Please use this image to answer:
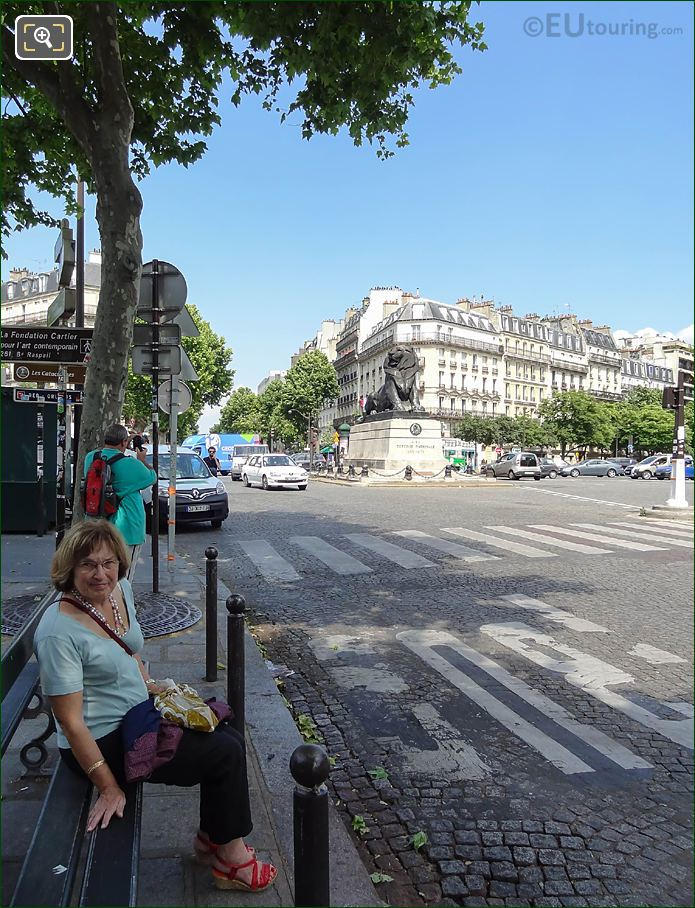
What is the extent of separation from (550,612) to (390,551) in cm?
426

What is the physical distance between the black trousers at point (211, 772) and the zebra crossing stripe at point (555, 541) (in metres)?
9.48

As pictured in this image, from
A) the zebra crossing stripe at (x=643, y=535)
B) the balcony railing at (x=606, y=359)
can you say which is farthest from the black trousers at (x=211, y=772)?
the balcony railing at (x=606, y=359)

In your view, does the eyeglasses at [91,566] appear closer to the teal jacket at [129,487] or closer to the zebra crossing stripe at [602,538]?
the teal jacket at [129,487]

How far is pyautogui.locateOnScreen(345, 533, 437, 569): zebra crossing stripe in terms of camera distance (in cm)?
999

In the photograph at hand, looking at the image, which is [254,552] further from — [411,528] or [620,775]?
[620,775]

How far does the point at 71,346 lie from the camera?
8.90 meters

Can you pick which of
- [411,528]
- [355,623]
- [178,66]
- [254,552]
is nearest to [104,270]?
[178,66]

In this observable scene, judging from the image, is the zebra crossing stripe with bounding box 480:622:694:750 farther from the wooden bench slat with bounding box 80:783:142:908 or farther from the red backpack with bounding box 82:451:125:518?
the red backpack with bounding box 82:451:125:518

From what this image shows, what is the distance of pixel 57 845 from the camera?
2.00m

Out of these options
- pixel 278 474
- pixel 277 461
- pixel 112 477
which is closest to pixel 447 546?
pixel 112 477

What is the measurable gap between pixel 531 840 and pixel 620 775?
2.85ft

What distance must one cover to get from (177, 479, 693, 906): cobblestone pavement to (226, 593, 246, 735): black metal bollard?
→ 1.91 ft

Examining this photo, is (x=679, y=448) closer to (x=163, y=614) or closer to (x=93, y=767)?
(x=163, y=614)

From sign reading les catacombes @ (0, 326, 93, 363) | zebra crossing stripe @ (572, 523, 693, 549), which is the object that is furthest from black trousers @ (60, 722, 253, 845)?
zebra crossing stripe @ (572, 523, 693, 549)
